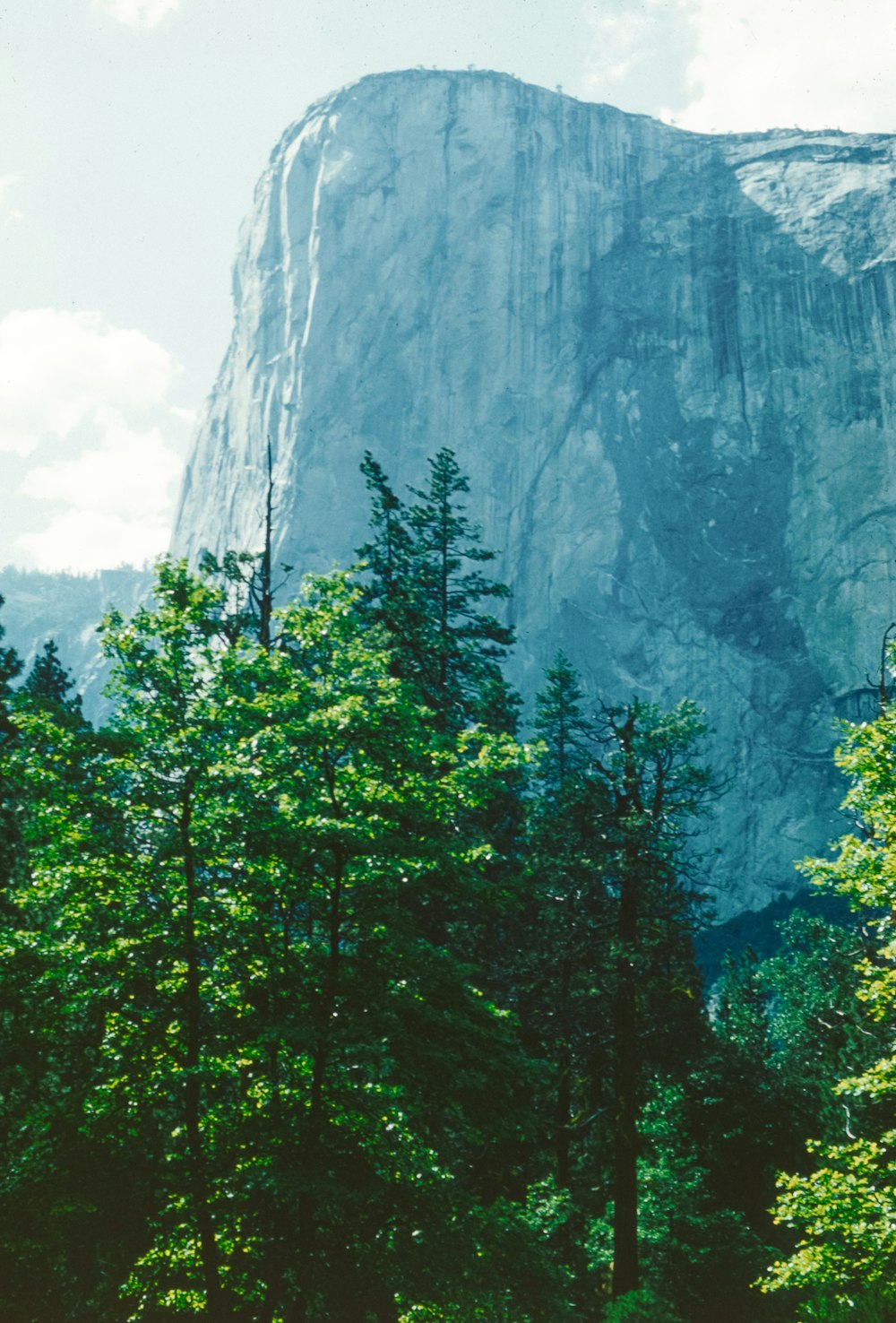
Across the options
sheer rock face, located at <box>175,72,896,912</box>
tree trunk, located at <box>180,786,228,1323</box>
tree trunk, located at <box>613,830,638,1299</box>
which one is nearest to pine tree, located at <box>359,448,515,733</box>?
tree trunk, located at <box>613,830,638,1299</box>

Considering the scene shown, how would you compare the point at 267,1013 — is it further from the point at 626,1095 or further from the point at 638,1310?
the point at 626,1095

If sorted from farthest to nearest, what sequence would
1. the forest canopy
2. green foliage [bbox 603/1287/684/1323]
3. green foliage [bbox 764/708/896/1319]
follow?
green foliage [bbox 603/1287/684/1323] < green foliage [bbox 764/708/896/1319] < the forest canopy

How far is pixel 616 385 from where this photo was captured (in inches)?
4097

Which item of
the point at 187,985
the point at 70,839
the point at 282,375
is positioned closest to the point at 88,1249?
the point at 187,985

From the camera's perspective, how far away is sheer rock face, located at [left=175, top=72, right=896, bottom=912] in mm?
90500

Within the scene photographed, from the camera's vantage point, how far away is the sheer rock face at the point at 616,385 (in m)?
90.5

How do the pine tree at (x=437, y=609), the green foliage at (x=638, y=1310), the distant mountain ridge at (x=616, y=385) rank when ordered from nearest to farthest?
the green foliage at (x=638, y=1310) < the pine tree at (x=437, y=609) < the distant mountain ridge at (x=616, y=385)

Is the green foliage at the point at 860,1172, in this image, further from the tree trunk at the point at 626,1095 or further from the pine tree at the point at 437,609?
the pine tree at the point at 437,609

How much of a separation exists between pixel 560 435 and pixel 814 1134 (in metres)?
87.2

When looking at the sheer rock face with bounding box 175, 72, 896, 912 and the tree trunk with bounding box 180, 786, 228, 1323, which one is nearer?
the tree trunk with bounding box 180, 786, 228, 1323

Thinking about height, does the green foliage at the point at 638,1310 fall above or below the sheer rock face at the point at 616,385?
below

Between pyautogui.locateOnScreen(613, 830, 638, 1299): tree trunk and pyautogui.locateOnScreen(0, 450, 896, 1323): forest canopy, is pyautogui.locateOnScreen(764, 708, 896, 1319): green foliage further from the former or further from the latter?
pyautogui.locateOnScreen(613, 830, 638, 1299): tree trunk

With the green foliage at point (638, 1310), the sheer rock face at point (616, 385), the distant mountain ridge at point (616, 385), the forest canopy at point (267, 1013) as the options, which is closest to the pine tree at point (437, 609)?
the forest canopy at point (267, 1013)

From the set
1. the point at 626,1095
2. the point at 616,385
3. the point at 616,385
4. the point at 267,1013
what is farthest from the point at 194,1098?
the point at 616,385
